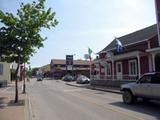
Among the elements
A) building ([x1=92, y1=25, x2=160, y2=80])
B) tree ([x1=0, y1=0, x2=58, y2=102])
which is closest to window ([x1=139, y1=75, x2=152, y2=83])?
tree ([x1=0, y1=0, x2=58, y2=102])

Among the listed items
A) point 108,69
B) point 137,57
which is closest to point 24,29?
point 137,57

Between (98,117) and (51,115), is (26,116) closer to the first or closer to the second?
(51,115)

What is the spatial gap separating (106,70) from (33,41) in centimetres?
2520

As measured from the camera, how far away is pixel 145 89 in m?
16.5

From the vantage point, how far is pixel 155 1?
20344 millimetres

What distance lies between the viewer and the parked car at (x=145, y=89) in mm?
15831

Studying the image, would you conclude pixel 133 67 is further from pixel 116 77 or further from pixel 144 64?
pixel 116 77

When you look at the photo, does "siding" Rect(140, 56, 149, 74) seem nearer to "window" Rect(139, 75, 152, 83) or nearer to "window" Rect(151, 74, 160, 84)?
"window" Rect(139, 75, 152, 83)

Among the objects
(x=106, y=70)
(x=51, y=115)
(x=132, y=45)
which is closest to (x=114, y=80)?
(x=132, y=45)

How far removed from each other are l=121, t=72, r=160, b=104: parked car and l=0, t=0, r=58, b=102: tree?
6805 millimetres

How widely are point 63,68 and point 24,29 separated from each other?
93284 millimetres

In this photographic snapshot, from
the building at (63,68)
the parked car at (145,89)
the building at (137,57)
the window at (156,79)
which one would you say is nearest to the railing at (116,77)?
the building at (137,57)

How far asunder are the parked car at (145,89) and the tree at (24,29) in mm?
6805

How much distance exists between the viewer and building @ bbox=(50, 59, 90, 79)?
107m
